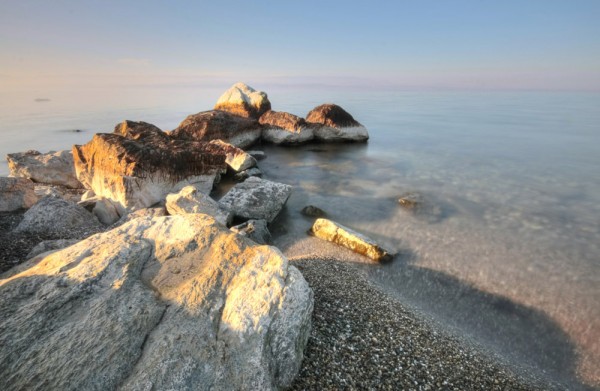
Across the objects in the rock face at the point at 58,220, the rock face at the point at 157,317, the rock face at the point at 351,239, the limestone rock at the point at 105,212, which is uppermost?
the rock face at the point at 157,317

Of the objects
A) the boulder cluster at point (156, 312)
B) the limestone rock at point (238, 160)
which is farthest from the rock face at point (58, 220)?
the limestone rock at point (238, 160)

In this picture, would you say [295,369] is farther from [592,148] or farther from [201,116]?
[592,148]

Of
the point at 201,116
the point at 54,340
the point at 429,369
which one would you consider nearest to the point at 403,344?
the point at 429,369

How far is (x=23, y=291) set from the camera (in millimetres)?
3859

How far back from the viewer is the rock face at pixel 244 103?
2572cm

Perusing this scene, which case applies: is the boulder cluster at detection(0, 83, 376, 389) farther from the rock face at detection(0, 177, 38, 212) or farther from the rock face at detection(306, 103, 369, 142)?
the rock face at detection(306, 103, 369, 142)

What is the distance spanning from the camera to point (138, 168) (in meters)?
10.1

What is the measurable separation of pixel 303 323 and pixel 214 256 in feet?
4.79

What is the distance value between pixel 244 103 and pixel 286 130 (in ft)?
17.4

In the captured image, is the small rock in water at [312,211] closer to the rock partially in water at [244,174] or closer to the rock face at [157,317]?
the rock partially in water at [244,174]

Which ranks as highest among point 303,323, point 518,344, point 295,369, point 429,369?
point 303,323

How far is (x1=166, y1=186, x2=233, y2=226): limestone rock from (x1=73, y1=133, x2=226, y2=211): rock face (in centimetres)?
171

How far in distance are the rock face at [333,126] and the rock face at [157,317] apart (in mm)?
19352

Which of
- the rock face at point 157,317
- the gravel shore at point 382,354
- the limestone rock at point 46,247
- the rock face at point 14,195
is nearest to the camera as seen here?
the rock face at point 157,317
